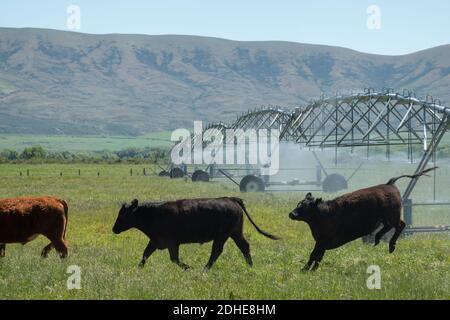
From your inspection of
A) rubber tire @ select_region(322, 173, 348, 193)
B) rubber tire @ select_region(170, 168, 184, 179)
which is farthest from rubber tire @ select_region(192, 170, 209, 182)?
rubber tire @ select_region(322, 173, 348, 193)

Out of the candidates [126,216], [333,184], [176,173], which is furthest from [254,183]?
[126,216]

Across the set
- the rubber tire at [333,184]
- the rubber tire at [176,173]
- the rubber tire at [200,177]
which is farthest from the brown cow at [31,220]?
the rubber tire at [176,173]

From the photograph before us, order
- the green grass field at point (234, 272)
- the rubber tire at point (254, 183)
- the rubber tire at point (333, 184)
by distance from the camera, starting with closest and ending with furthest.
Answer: the green grass field at point (234, 272), the rubber tire at point (254, 183), the rubber tire at point (333, 184)

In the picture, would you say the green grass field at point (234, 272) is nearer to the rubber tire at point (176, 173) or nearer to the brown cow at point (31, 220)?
the brown cow at point (31, 220)

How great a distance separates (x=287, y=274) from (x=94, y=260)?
163 inches

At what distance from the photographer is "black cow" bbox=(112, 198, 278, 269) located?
14.0 metres

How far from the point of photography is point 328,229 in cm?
1393

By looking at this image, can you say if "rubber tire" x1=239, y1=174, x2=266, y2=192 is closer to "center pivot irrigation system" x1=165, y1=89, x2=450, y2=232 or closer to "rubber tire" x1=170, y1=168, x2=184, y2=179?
"center pivot irrigation system" x1=165, y1=89, x2=450, y2=232

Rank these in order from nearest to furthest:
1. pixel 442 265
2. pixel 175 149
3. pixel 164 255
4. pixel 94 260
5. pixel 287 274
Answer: pixel 287 274, pixel 442 265, pixel 94 260, pixel 164 255, pixel 175 149

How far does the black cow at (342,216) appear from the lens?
547 inches

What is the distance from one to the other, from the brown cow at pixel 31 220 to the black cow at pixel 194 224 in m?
1.82
